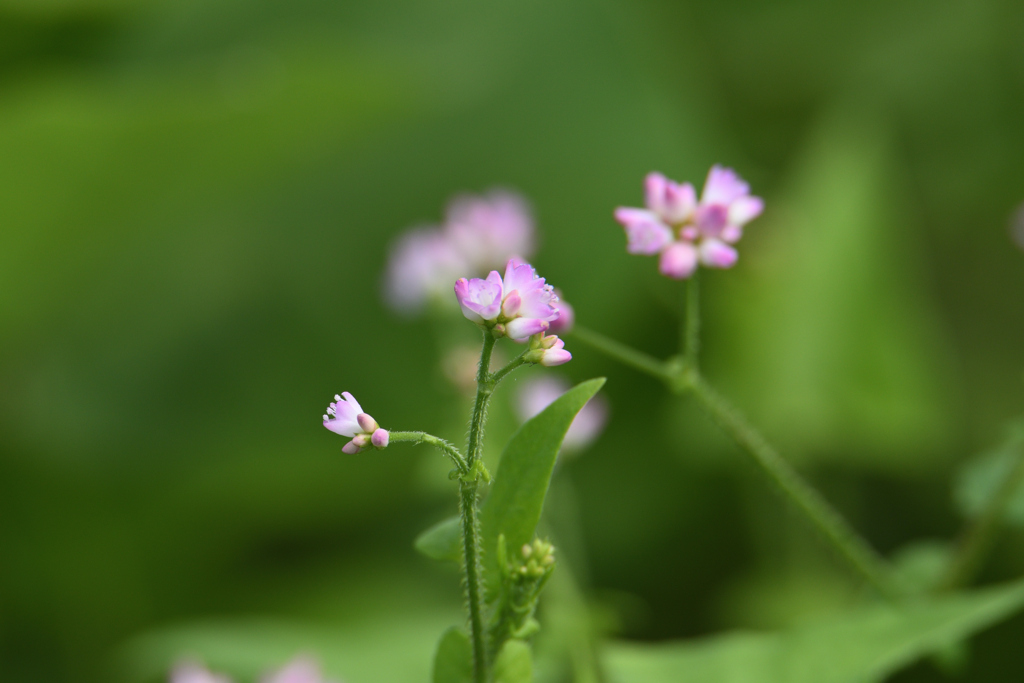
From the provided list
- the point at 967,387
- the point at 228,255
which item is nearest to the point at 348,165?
the point at 228,255

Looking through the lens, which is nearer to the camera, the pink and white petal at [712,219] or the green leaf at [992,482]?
the pink and white petal at [712,219]

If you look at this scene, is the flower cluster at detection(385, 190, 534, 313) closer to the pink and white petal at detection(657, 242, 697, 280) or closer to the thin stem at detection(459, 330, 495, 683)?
the pink and white petal at detection(657, 242, 697, 280)

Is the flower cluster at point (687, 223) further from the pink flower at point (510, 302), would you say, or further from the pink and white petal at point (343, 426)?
the pink and white petal at point (343, 426)

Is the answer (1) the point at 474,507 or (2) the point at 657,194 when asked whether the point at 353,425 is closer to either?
(1) the point at 474,507

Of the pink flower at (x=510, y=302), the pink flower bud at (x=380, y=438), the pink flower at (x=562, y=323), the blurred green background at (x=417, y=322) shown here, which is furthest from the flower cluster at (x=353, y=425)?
the blurred green background at (x=417, y=322)

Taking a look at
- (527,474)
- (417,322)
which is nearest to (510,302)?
(527,474)

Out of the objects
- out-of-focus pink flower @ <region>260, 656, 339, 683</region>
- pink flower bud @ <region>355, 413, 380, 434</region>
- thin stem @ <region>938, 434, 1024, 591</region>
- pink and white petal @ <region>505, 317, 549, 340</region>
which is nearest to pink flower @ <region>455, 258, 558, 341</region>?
pink and white petal @ <region>505, 317, 549, 340</region>

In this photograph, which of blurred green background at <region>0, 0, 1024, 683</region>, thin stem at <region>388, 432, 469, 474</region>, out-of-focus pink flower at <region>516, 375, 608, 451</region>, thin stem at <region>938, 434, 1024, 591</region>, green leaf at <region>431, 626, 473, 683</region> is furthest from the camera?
blurred green background at <region>0, 0, 1024, 683</region>
